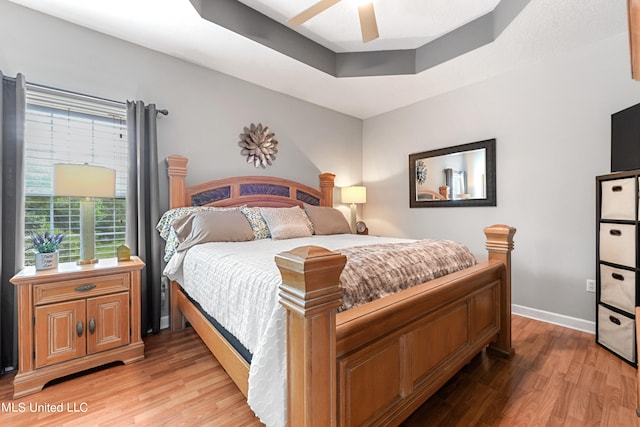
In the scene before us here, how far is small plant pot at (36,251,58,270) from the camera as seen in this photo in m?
1.81

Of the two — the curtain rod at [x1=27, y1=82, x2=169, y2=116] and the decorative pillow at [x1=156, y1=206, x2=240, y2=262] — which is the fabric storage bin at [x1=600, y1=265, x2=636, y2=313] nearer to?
the decorative pillow at [x1=156, y1=206, x2=240, y2=262]

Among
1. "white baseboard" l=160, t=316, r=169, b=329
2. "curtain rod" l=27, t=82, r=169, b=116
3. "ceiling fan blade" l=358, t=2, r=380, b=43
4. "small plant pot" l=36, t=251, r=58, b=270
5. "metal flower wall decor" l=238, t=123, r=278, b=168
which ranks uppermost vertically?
"ceiling fan blade" l=358, t=2, r=380, b=43

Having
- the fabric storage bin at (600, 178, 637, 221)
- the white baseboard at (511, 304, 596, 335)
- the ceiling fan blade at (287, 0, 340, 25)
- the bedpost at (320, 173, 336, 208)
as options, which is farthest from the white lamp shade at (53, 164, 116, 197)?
the white baseboard at (511, 304, 596, 335)

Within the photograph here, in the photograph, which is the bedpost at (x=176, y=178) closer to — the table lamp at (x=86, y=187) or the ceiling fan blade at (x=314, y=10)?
the table lamp at (x=86, y=187)

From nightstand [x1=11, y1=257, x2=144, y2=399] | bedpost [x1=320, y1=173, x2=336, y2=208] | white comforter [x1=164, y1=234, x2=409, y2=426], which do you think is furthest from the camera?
bedpost [x1=320, y1=173, x2=336, y2=208]

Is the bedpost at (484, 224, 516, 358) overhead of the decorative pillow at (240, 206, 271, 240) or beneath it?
beneath

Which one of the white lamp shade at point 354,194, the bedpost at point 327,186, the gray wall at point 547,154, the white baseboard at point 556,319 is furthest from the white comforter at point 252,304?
the white baseboard at point 556,319

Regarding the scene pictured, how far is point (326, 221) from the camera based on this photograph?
316cm

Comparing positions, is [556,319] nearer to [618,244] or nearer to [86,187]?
[618,244]

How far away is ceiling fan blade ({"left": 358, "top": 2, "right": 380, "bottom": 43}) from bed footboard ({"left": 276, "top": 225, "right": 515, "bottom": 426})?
5.76 ft

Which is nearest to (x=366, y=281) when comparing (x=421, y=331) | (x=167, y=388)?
(x=421, y=331)

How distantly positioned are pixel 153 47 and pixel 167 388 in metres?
2.81

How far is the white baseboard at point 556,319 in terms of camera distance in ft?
8.23

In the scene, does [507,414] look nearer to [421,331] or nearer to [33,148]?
[421,331]
